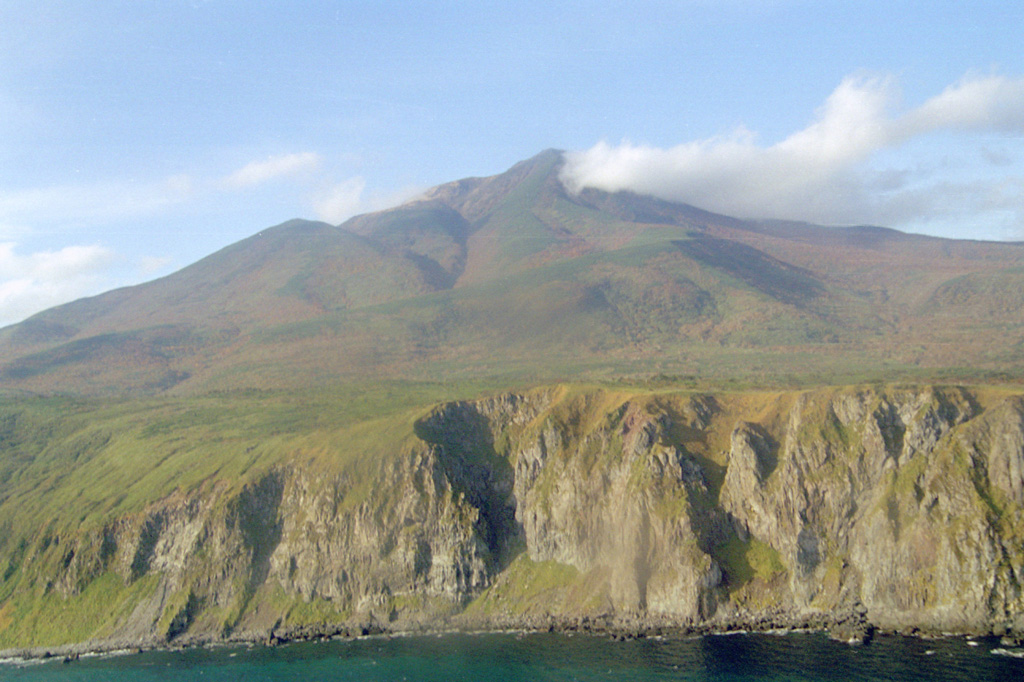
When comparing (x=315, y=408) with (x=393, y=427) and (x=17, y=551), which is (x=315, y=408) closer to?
(x=393, y=427)

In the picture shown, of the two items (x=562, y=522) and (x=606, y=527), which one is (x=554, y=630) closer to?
(x=606, y=527)

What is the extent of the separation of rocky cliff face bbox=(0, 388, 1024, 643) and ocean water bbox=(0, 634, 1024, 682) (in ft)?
22.8

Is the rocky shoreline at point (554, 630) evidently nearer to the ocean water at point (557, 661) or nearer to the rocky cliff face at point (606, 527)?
the rocky cliff face at point (606, 527)

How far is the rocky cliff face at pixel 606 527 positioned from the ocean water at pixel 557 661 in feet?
22.8

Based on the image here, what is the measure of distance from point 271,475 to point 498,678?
246 feet

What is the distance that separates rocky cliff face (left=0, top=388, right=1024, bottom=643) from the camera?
10706 cm

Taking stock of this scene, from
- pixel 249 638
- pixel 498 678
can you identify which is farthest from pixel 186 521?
pixel 498 678

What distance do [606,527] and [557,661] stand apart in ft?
103

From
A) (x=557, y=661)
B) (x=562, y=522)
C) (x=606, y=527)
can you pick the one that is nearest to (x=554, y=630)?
(x=557, y=661)

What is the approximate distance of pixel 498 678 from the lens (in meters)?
102

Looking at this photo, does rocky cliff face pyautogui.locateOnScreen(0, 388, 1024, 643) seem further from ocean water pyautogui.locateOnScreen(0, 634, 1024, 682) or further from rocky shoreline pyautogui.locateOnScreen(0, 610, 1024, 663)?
ocean water pyautogui.locateOnScreen(0, 634, 1024, 682)

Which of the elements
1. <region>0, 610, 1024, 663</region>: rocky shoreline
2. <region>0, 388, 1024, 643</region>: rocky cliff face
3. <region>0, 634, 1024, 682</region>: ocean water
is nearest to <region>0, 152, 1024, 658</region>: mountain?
<region>0, 388, 1024, 643</region>: rocky cliff face

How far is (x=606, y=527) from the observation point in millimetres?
132625

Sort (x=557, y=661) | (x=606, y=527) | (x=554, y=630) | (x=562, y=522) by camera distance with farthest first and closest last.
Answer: (x=562, y=522) < (x=606, y=527) < (x=554, y=630) < (x=557, y=661)
